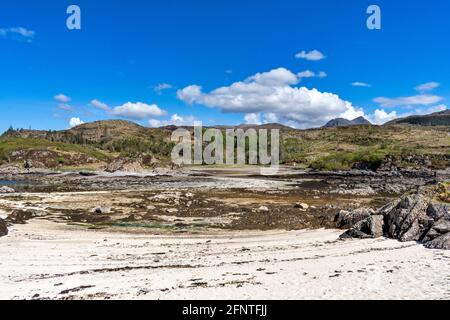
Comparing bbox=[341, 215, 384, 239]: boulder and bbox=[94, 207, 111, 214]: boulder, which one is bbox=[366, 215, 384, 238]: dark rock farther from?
bbox=[94, 207, 111, 214]: boulder

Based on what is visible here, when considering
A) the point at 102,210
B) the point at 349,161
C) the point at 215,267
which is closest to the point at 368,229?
the point at 215,267

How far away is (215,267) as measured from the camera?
2262cm

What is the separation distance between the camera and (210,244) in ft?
96.9

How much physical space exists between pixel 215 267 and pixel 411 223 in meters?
15.0

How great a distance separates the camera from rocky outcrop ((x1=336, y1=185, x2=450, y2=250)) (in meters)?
27.5

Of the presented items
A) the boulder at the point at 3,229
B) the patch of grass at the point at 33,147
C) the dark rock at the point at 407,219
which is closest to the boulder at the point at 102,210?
the boulder at the point at 3,229

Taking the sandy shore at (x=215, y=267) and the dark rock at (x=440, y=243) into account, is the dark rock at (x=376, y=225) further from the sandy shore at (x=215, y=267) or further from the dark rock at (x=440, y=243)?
the dark rock at (x=440, y=243)

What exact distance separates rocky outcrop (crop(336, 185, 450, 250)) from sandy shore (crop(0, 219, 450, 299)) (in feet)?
4.33

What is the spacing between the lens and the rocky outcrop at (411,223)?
90.1 feet

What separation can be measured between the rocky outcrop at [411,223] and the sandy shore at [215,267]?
1.32m

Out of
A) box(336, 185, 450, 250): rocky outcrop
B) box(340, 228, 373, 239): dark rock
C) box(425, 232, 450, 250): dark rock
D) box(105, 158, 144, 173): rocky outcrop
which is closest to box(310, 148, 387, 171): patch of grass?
box(105, 158, 144, 173): rocky outcrop

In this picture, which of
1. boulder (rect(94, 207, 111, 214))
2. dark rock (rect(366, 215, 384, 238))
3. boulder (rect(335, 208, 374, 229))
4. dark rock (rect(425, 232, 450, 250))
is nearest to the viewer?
dark rock (rect(425, 232, 450, 250))

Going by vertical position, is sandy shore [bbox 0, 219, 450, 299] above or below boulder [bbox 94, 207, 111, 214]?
below
